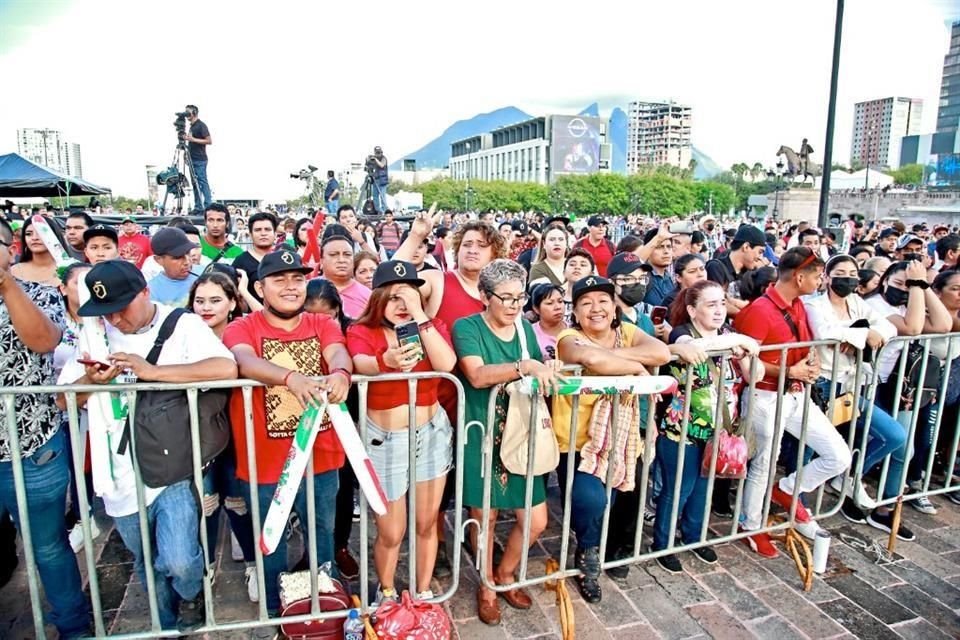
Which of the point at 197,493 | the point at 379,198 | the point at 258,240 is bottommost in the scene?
the point at 197,493

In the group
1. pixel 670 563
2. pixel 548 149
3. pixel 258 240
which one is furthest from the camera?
pixel 548 149

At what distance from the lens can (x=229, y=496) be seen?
349cm

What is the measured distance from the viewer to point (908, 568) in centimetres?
395

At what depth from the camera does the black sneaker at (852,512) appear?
4.57m

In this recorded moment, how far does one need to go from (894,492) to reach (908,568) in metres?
0.90

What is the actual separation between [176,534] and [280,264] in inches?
55.4

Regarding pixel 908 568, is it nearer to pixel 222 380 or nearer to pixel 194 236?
pixel 222 380

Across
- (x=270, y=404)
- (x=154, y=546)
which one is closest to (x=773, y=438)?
(x=270, y=404)

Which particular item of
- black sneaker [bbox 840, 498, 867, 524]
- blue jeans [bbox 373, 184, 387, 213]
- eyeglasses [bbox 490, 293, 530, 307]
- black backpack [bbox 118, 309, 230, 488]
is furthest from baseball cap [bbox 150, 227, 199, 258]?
blue jeans [bbox 373, 184, 387, 213]

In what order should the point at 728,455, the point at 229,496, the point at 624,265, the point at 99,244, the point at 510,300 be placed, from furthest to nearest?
the point at 99,244 → the point at 624,265 → the point at 728,455 → the point at 229,496 → the point at 510,300

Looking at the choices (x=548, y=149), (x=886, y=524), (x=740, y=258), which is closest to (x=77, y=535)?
(x=886, y=524)

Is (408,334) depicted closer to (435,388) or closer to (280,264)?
(435,388)

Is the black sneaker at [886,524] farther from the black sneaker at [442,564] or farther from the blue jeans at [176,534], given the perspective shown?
the blue jeans at [176,534]

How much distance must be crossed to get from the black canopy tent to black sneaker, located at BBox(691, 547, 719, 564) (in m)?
16.0
